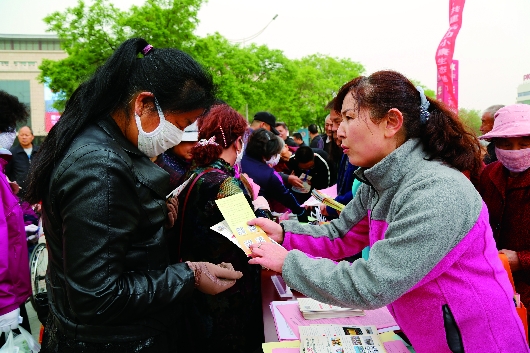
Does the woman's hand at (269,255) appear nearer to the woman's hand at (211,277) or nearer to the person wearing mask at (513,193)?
the woman's hand at (211,277)

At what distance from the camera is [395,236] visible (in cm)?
119

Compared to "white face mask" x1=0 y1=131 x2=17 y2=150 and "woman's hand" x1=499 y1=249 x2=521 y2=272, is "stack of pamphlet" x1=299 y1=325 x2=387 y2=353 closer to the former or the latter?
"woman's hand" x1=499 y1=249 x2=521 y2=272

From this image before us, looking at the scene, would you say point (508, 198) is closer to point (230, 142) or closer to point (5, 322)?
point (230, 142)

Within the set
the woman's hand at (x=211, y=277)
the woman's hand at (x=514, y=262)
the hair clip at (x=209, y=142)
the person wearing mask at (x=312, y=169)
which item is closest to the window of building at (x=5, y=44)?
the person wearing mask at (x=312, y=169)

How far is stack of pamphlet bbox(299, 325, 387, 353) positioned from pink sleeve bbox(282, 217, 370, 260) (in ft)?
1.05

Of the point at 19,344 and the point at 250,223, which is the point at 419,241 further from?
the point at 19,344

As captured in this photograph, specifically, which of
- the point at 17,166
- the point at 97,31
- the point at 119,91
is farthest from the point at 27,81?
the point at 119,91

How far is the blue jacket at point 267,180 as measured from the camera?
160 inches

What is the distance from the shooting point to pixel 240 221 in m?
1.70

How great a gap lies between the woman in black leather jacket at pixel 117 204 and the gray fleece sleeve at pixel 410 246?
536mm

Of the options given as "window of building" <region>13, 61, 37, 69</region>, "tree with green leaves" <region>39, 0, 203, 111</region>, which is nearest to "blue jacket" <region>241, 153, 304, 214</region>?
"tree with green leaves" <region>39, 0, 203, 111</region>

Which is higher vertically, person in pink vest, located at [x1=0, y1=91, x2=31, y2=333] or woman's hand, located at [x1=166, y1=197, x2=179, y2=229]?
woman's hand, located at [x1=166, y1=197, x2=179, y2=229]

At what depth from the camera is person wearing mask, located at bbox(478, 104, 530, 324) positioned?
2.22 meters

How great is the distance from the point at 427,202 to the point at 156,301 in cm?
92
